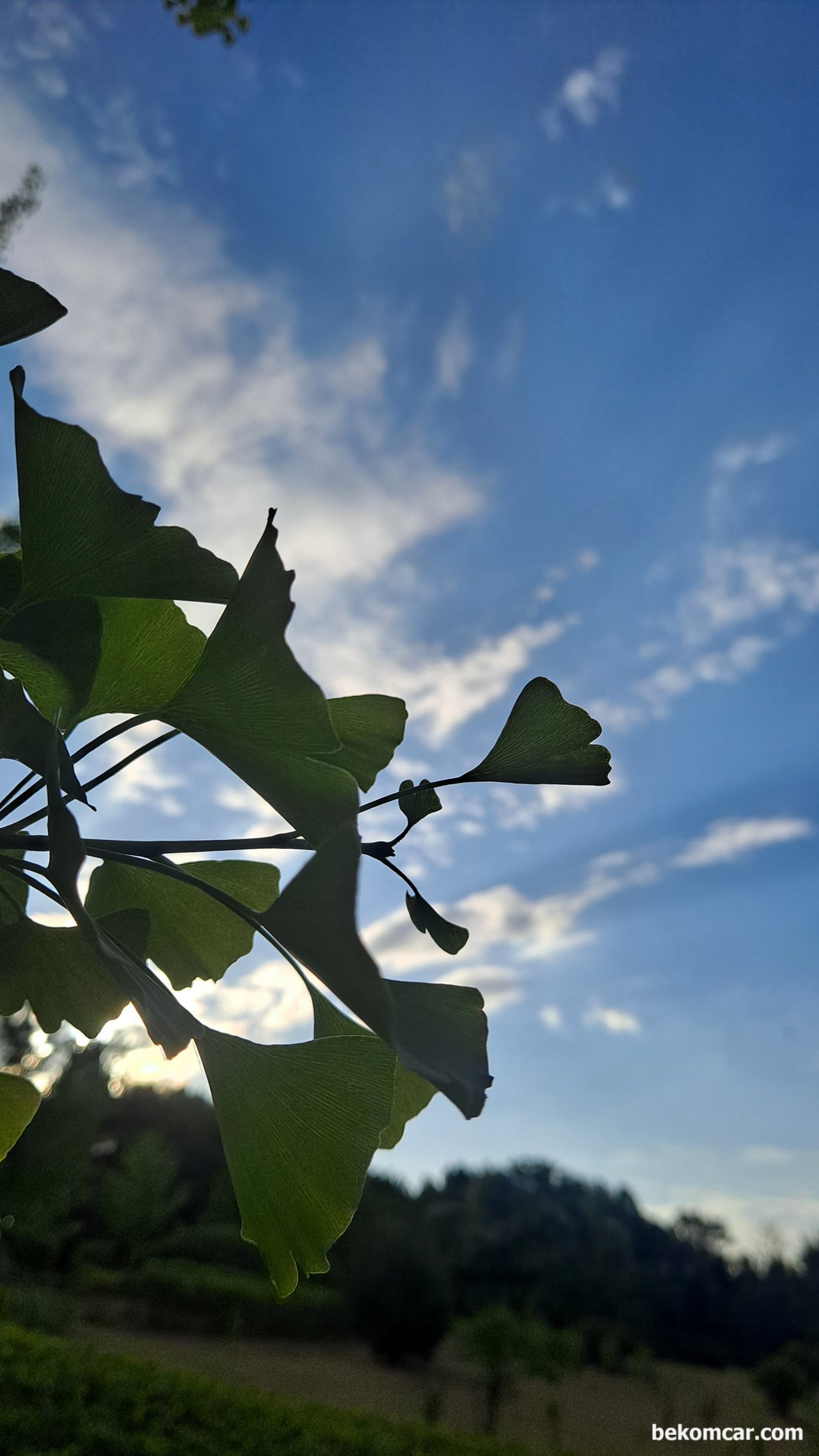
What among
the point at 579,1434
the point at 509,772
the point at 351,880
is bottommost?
the point at 579,1434

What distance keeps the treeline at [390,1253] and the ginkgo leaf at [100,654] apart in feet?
40.7

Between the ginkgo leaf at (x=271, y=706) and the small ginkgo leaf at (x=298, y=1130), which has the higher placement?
the ginkgo leaf at (x=271, y=706)

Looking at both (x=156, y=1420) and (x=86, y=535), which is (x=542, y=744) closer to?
(x=86, y=535)

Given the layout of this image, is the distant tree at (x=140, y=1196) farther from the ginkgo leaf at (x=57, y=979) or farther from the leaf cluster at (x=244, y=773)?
the leaf cluster at (x=244, y=773)

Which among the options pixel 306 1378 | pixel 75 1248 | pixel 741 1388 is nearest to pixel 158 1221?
pixel 75 1248

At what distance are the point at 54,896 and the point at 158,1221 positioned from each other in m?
16.9

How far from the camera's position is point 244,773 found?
73 cm

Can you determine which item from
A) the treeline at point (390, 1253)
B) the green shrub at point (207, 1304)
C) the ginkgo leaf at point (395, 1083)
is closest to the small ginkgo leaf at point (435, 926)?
the ginkgo leaf at point (395, 1083)

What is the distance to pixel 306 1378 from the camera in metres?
12.0

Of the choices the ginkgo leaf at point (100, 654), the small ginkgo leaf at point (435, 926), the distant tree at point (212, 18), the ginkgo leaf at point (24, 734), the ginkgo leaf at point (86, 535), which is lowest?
the small ginkgo leaf at point (435, 926)

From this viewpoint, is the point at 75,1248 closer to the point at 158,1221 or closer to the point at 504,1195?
the point at 158,1221

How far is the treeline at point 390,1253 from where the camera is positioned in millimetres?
13469

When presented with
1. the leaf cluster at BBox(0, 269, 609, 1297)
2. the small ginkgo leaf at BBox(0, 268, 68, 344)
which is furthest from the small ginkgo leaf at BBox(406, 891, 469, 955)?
the small ginkgo leaf at BBox(0, 268, 68, 344)

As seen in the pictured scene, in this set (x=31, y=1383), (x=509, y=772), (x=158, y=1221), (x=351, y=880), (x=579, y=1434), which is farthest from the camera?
(x=158, y=1221)
